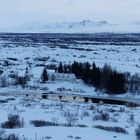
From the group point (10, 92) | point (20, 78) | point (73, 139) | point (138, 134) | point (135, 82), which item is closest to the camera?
point (73, 139)

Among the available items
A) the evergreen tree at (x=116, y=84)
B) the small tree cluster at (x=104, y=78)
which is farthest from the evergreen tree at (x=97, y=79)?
the evergreen tree at (x=116, y=84)

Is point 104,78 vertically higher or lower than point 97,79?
higher

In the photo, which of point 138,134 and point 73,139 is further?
point 138,134

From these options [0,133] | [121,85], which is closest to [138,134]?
[0,133]

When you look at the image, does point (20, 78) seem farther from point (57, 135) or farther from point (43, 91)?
point (57, 135)

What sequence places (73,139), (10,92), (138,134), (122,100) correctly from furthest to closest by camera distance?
(10,92)
(122,100)
(138,134)
(73,139)

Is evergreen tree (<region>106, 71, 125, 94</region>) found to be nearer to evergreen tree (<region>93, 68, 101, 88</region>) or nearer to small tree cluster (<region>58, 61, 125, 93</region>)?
small tree cluster (<region>58, 61, 125, 93</region>)

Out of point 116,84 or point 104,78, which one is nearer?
point 116,84

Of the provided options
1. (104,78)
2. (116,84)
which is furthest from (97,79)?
(116,84)

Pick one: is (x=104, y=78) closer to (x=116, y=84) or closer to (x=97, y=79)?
(x=97, y=79)

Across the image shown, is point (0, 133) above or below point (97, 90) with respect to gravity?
above

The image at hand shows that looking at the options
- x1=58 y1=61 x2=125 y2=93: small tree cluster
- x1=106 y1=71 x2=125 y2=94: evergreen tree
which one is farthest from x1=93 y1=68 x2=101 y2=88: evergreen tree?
x1=106 y1=71 x2=125 y2=94: evergreen tree
